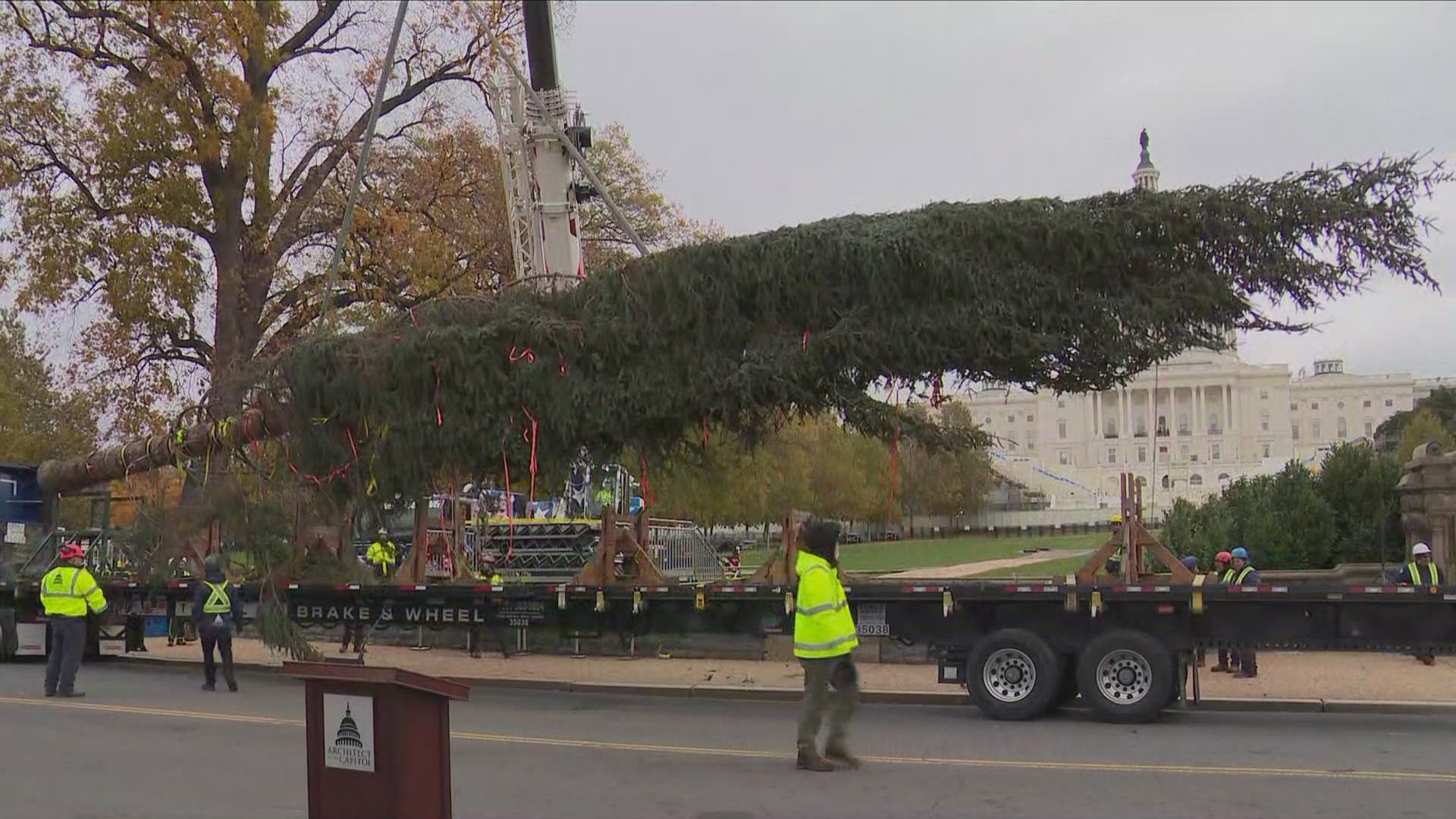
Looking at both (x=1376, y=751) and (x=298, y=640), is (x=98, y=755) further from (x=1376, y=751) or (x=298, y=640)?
(x=1376, y=751)

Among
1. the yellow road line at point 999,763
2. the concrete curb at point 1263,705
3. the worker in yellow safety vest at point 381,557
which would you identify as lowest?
the concrete curb at point 1263,705

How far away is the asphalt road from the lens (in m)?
8.12

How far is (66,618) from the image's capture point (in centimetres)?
1384

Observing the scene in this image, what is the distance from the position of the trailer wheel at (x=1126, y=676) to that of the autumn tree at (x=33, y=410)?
75.7 ft

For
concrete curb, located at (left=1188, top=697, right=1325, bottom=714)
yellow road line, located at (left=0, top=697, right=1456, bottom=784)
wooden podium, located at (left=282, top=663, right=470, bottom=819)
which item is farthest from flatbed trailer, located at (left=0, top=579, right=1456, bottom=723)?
wooden podium, located at (left=282, top=663, right=470, bottom=819)

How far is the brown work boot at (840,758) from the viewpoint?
937cm

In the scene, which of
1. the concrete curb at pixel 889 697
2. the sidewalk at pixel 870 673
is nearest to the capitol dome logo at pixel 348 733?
the concrete curb at pixel 889 697

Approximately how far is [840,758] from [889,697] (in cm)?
473

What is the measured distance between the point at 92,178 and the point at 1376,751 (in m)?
24.1

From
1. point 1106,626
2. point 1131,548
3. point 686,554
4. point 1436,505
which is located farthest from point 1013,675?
point 686,554

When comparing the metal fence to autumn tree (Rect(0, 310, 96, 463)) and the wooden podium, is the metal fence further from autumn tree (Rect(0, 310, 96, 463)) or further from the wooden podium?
the wooden podium

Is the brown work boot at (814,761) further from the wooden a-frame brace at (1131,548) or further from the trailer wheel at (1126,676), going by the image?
the wooden a-frame brace at (1131,548)

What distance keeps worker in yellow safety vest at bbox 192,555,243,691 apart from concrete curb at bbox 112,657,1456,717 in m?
2.18

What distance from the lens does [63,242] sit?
25391 millimetres
